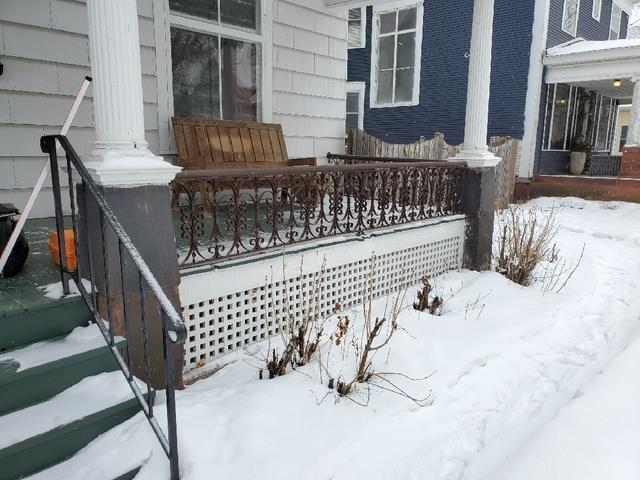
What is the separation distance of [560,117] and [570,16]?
2.57m

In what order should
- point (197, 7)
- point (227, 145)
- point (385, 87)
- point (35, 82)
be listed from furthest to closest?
point (385, 87), point (227, 145), point (197, 7), point (35, 82)

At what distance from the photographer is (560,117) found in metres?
12.5

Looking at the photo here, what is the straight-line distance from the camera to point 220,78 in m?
5.57

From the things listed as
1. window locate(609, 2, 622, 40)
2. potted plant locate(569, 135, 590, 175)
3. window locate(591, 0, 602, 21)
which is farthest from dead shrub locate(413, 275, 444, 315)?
window locate(609, 2, 622, 40)

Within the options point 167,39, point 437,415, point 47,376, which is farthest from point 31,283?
point 167,39

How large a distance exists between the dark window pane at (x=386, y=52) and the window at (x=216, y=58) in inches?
338

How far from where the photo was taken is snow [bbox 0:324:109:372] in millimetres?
2255

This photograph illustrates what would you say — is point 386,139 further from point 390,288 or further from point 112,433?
point 112,433

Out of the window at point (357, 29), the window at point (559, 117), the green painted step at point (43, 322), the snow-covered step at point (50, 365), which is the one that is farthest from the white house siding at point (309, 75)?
the window at point (357, 29)

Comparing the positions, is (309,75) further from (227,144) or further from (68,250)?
(68,250)

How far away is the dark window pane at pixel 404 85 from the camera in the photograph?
1330 centimetres

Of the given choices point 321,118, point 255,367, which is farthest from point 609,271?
point 255,367

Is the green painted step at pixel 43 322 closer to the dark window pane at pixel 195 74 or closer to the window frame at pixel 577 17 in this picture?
the dark window pane at pixel 195 74

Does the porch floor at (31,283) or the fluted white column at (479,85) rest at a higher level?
the fluted white column at (479,85)
